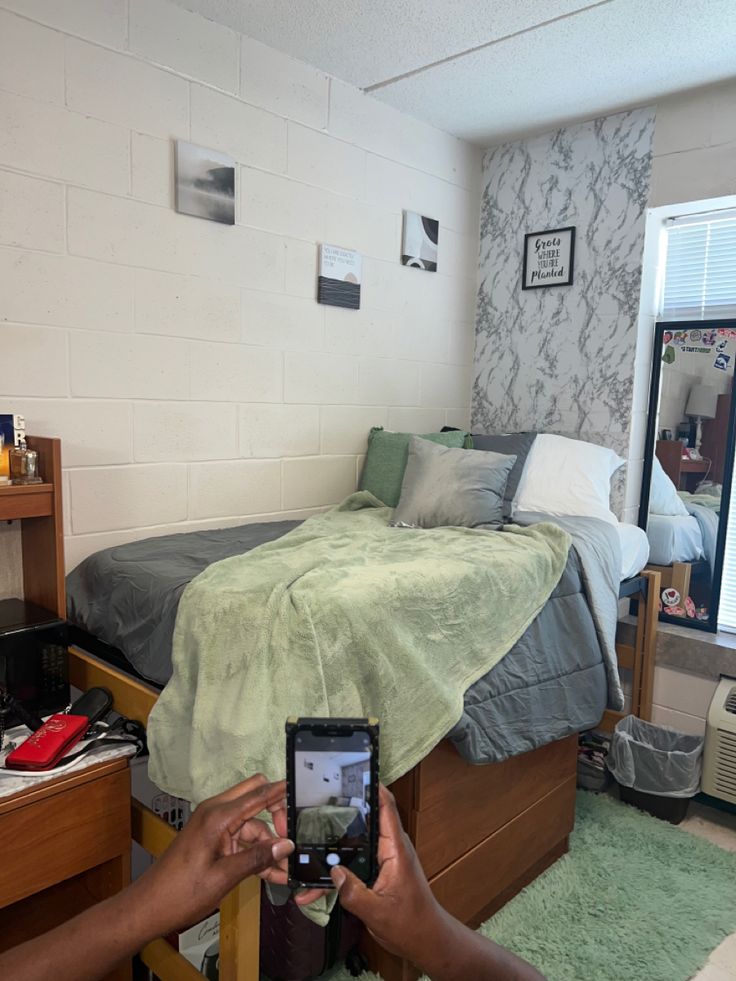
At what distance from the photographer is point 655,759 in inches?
94.9

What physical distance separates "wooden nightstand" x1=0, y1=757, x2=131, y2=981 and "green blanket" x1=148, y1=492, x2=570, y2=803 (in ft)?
0.38

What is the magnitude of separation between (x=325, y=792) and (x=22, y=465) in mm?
1277

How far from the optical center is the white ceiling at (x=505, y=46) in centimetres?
215

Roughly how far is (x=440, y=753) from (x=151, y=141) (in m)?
1.92

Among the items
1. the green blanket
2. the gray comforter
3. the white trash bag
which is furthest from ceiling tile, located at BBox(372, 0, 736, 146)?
the white trash bag

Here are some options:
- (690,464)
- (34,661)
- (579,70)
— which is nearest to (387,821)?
(34,661)

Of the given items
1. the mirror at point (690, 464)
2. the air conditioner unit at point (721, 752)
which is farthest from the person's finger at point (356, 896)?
the mirror at point (690, 464)

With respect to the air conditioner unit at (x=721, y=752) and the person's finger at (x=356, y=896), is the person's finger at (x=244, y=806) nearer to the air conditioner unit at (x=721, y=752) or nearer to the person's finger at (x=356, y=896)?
the person's finger at (x=356, y=896)

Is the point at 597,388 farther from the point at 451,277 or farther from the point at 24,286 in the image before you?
the point at 24,286

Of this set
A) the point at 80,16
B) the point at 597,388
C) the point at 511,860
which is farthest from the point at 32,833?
the point at 597,388

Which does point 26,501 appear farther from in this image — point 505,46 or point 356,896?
point 505,46

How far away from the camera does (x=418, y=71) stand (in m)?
2.57

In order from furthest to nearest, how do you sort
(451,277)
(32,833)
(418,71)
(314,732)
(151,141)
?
(451,277)
(418,71)
(151,141)
(32,833)
(314,732)

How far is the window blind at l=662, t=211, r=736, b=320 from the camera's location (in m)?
2.74
